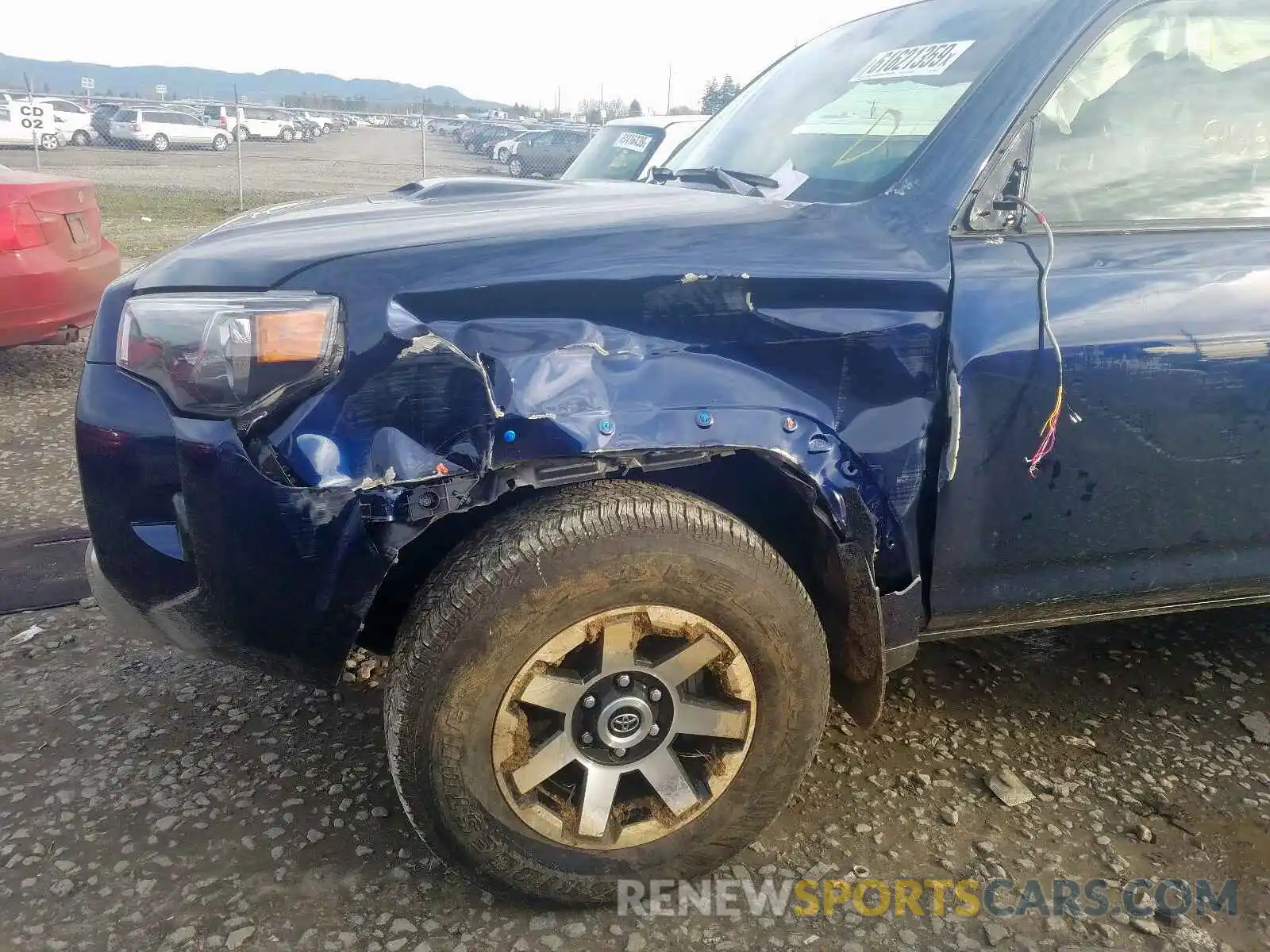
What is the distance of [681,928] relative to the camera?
80.8 inches

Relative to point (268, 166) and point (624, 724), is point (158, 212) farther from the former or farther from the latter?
point (624, 724)

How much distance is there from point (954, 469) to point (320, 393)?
4.20ft

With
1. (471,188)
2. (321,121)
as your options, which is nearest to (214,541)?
(471,188)

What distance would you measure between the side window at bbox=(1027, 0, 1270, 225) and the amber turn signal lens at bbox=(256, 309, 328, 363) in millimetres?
1533

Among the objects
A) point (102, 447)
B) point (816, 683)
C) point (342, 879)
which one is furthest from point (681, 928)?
point (102, 447)

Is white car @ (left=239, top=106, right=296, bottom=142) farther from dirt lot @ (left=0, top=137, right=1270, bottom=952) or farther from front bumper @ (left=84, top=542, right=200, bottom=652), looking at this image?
front bumper @ (left=84, top=542, right=200, bottom=652)

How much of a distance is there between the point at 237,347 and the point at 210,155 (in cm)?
3355

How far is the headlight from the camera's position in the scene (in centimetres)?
179

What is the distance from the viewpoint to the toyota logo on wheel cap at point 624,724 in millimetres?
1971

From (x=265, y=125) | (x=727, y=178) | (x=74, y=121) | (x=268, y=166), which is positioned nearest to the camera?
(x=727, y=178)

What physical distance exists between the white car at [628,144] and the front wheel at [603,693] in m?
6.45

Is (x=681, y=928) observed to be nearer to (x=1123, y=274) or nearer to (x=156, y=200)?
(x=1123, y=274)

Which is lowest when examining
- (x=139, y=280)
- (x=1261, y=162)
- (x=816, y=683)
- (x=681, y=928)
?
(x=681, y=928)

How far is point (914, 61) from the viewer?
250 centimetres
